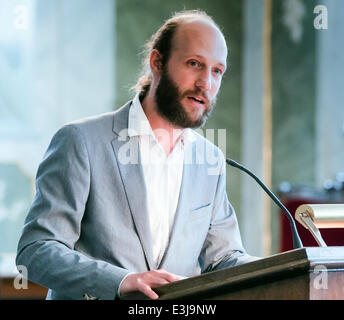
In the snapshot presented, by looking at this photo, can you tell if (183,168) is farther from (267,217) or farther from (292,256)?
(267,217)

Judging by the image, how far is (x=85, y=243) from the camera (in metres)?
1.98

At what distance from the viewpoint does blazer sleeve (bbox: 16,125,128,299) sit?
1.72 metres

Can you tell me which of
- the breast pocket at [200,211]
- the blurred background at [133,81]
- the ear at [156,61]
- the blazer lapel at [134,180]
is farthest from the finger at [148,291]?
the blurred background at [133,81]

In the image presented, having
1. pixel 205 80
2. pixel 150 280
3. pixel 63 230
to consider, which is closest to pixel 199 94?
pixel 205 80

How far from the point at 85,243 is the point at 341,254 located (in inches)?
32.2

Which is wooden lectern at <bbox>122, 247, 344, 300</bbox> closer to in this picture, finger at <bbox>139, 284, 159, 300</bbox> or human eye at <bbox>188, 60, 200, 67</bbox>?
finger at <bbox>139, 284, 159, 300</bbox>

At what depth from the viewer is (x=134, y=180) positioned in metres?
2.02

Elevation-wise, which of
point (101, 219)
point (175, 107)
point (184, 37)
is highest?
point (184, 37)

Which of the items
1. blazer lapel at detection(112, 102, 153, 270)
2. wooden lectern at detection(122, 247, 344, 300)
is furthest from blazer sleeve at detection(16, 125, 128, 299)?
wooden lectern at detection(122, 247, 344, 300)

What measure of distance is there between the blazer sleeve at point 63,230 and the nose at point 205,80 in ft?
1.27

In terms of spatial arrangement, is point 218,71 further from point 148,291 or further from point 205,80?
point 148,291

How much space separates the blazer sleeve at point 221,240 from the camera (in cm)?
215

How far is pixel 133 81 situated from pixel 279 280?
4.85 metres

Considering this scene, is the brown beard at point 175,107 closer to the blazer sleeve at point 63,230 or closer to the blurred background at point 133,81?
the blazer sleeve at point 63,230
